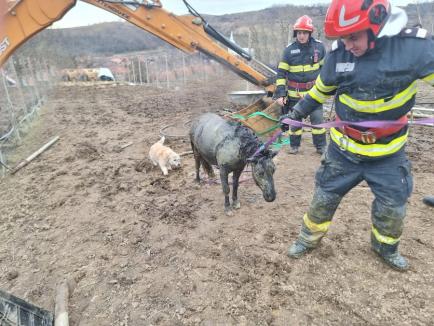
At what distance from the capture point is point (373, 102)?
2631mm

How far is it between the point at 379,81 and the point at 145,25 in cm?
597

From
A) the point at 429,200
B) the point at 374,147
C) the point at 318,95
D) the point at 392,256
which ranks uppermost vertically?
the point at 318,95

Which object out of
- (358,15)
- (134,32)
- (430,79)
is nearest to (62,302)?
(358,15)

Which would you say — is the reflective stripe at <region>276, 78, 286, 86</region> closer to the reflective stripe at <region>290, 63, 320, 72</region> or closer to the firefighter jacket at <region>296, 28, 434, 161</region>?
the reflective stripe at <region>290, 63, 320, 72</region>

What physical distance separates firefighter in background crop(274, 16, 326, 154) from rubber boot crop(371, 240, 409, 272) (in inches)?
126

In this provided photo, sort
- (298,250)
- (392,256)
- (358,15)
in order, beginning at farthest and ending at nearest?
(298,250)
(392,256)
(358,15)

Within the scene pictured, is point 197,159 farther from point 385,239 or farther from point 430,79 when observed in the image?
point 430,79

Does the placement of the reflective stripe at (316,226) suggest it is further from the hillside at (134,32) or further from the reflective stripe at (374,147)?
A: the hillside at (134,32)

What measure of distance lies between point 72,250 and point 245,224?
2.13 metres

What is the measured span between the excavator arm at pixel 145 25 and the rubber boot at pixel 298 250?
5.21 meters

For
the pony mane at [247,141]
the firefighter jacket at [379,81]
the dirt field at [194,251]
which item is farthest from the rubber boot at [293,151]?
the firefighter jacket at [379,81]

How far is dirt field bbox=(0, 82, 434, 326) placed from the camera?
291 cm

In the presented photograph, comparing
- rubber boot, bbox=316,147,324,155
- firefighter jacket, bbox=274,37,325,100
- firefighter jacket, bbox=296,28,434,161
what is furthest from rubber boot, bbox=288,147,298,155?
firefighter jacket, bbox=296,28,434,161

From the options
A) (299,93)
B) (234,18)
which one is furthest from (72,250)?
(234,18)
